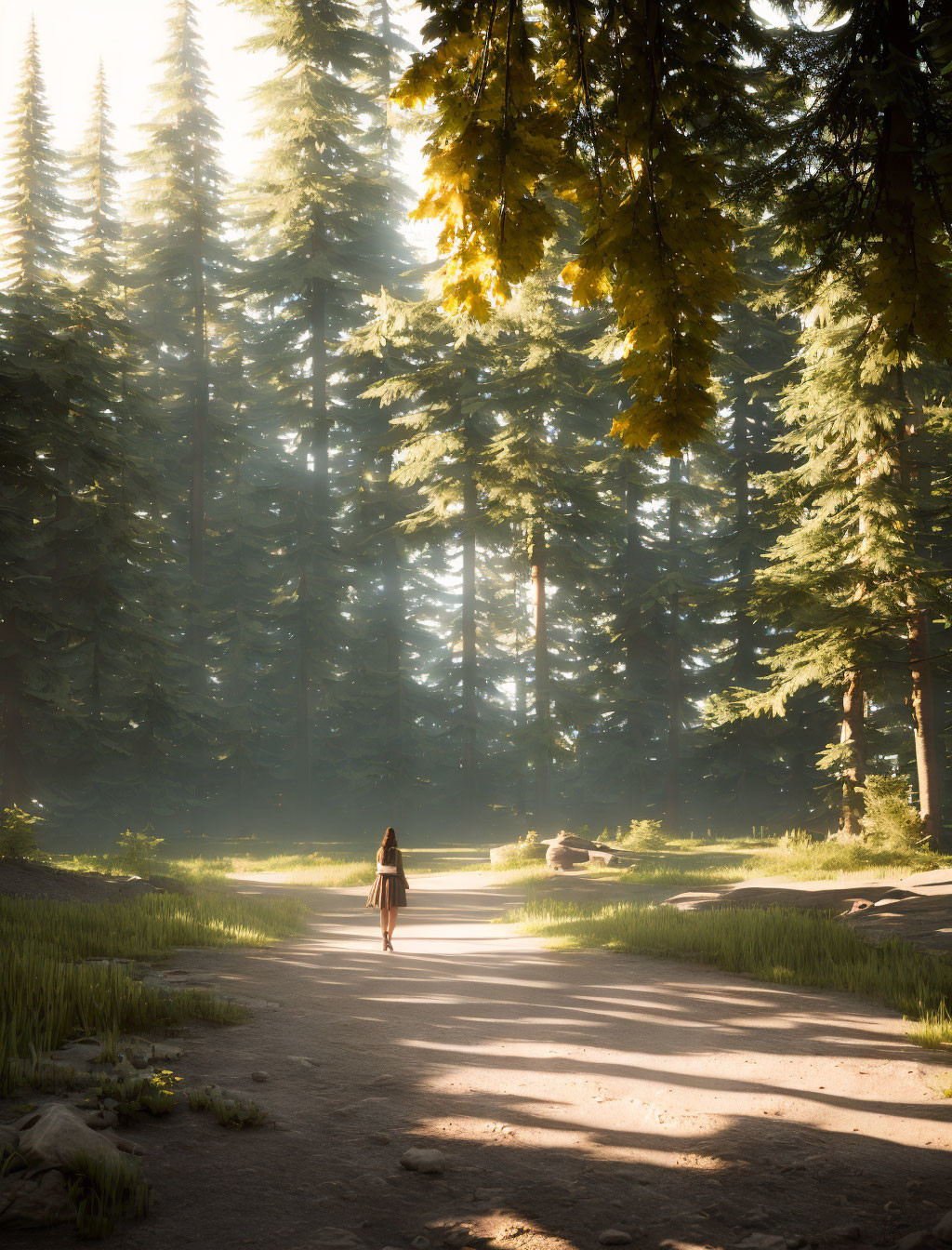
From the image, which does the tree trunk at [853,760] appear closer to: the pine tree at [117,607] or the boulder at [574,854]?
the boulder at [574,854]

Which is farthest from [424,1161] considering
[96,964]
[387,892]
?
[387,892]

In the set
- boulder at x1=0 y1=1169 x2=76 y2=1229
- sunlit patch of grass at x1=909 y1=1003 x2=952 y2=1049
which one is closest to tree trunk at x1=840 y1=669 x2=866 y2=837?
sunlit patch of grass at x1=909 y1=1003 x2=952 y2=1049

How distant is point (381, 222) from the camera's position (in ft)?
121

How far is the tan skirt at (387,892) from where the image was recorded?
10.8m

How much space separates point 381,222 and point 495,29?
35199mm

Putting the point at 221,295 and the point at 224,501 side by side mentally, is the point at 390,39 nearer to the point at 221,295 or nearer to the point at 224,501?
the point at 221,295

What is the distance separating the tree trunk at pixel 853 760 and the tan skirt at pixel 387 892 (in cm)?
1109

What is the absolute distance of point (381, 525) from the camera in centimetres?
3331

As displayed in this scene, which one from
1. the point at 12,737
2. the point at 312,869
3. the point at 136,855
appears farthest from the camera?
the point at 12,737

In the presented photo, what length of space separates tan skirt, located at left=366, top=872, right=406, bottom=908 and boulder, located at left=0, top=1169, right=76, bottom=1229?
24.5ft

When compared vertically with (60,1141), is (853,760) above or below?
above

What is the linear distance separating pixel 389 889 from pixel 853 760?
1175 centimetres

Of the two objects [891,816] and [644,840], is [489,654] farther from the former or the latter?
[891,816]

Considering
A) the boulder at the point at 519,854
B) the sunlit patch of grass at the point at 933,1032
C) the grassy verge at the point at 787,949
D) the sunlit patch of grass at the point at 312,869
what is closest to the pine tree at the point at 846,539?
the grassy verge at the point at 787,949
